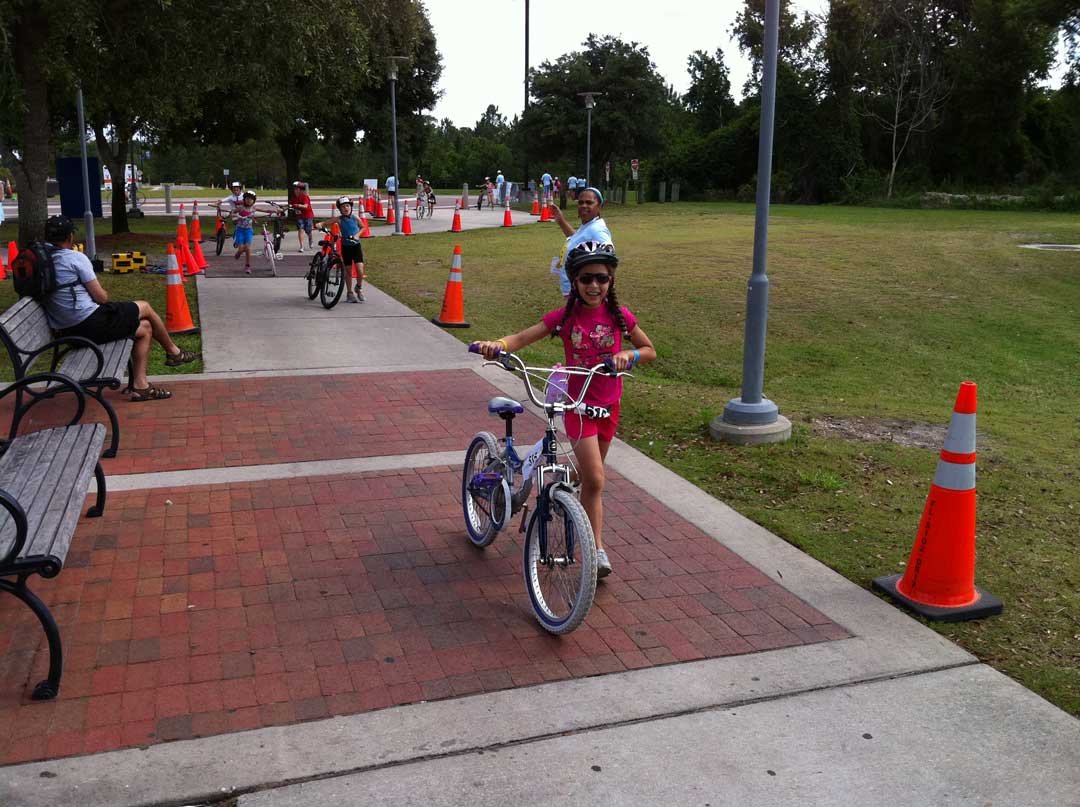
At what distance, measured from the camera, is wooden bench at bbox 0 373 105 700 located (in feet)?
12.3

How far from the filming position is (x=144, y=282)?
1661 cm

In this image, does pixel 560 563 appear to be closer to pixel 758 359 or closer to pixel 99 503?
pixel 99 503

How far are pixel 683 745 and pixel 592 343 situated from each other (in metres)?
1.93

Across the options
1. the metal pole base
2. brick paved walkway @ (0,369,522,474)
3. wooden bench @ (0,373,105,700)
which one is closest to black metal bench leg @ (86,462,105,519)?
wooden bench @ (0,373,105,700)

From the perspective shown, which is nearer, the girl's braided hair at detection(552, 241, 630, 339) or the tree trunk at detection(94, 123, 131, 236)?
the girl's braided hair at detection(552, 241, 630, 339)

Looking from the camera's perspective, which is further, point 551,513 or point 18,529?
point 551,513

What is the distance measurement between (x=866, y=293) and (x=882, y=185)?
129 ft

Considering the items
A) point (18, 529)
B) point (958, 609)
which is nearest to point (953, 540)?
point (958, 609)

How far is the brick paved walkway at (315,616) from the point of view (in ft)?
12.5

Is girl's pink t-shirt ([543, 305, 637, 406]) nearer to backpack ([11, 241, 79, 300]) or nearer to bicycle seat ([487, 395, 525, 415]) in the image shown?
bicycle seat ([487, 395, 525, 415])

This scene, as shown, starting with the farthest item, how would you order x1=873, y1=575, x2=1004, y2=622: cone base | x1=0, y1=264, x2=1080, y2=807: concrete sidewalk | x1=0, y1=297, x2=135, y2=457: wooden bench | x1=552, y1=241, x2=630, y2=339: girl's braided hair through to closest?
x1=0, y1=297, x2=135, y2=457: wooden bench
x1=873, y1=575, x2=1004, y2=622: cone base
x1=552, y1=241, x2=630, y2=339: girl's braided hair
x1=0, y1=264, x2=1080, y2=807: concrete sidewalk

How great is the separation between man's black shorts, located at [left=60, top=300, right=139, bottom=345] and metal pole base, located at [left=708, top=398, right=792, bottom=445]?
15.6 ft

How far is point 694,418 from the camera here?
8.21 metres

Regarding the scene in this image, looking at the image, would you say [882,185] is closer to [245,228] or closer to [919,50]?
[919,50]
